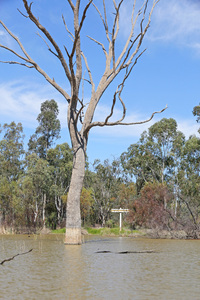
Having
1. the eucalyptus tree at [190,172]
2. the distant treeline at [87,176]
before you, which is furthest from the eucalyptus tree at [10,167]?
the eucalyptus tree at [190,172]

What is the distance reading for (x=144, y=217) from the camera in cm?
3145

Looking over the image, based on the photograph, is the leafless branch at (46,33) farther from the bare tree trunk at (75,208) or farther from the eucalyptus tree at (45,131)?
the eucalyptus tree at (45,131)

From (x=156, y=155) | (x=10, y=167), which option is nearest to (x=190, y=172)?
(x=156, y=155)

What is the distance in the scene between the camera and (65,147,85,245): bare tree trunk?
15844mm

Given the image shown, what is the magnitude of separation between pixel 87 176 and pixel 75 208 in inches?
1366

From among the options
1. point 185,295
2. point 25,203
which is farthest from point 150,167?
point 185,295

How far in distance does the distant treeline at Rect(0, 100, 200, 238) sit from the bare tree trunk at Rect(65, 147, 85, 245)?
1957cm

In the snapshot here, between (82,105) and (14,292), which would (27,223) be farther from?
(14,292)

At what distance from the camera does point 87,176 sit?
50.8m

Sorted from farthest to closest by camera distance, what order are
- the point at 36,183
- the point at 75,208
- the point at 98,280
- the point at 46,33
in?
the point at 36,183 → the point at 75,208 → the point at 46,33 → the point at 98,280

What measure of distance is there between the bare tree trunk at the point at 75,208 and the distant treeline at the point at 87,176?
19.6 meters

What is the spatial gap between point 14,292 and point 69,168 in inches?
1540

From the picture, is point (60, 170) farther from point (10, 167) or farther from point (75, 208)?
point (75, 208)

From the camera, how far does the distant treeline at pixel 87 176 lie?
3912cm
